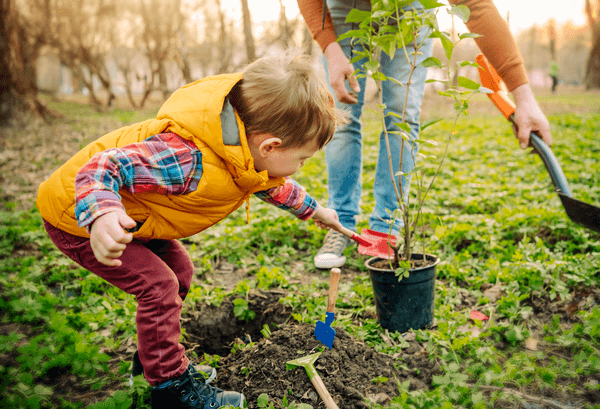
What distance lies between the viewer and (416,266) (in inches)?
76.2

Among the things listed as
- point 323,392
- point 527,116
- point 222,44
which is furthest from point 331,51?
point 222,44

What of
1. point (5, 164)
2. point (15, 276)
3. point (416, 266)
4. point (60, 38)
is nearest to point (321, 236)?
point (416, 266)

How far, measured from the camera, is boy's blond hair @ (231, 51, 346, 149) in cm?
151

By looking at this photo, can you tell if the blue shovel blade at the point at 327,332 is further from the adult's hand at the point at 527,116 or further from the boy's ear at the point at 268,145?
the adult's hand at the point at 527,116

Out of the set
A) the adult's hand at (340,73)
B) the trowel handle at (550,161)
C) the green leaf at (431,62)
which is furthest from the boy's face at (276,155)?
the trowel handle at (550,161)

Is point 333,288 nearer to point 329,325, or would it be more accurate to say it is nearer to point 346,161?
point 329,325

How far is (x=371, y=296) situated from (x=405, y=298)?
452 millimetres

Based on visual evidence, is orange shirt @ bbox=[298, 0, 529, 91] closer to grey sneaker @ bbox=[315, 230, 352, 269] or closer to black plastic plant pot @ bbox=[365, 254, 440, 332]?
black plastic plant pot @ bbox=[365, 254, 440, 332]

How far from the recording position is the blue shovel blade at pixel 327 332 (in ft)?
5.31

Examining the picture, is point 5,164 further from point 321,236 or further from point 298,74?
point 298,74

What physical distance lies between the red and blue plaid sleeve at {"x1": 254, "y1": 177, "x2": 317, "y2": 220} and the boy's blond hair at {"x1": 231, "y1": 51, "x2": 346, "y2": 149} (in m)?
0.38

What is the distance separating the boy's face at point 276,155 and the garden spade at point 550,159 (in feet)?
3.40

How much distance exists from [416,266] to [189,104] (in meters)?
1.24

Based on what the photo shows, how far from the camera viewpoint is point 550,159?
2053 mm
